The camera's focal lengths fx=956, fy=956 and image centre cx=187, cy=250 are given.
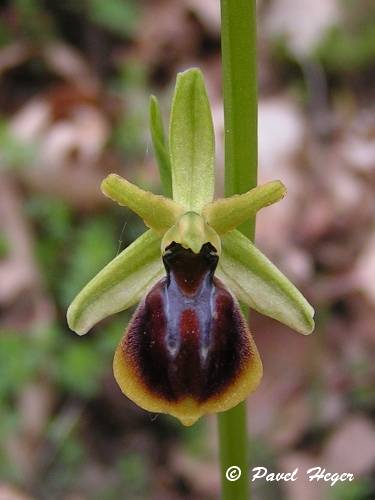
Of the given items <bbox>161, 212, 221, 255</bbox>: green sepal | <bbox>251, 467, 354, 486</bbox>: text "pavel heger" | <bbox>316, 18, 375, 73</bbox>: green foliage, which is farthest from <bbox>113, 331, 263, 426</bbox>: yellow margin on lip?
<bbox>316, 18, 375, 73</bbox>: green foliage

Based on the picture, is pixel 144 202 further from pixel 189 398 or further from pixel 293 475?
pixel 293 475

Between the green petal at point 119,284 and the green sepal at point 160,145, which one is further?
the green sepal at point 160,145

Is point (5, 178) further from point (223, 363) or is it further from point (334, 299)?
point (223, 363)

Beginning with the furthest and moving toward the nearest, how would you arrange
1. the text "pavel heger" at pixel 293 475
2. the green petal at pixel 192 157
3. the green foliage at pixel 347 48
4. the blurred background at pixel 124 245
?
the green foliage at pixel 347 48, the blurred background at pixel 124 245, the text "pavel heger" at pixel 293 475, the green petal at pixel 192 157

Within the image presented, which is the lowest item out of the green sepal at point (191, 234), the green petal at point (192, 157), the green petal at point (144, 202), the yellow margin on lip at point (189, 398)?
the yellow margin on lip at point (189, 398)

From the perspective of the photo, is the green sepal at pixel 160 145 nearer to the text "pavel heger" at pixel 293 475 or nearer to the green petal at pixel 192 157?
the green petal at pixel 192 157

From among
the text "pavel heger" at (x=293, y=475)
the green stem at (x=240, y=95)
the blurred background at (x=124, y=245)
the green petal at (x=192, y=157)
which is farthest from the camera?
the blurred background at (x=124, y=245)

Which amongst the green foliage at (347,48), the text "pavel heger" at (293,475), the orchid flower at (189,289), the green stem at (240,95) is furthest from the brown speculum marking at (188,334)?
the green foliage at (347,48)
